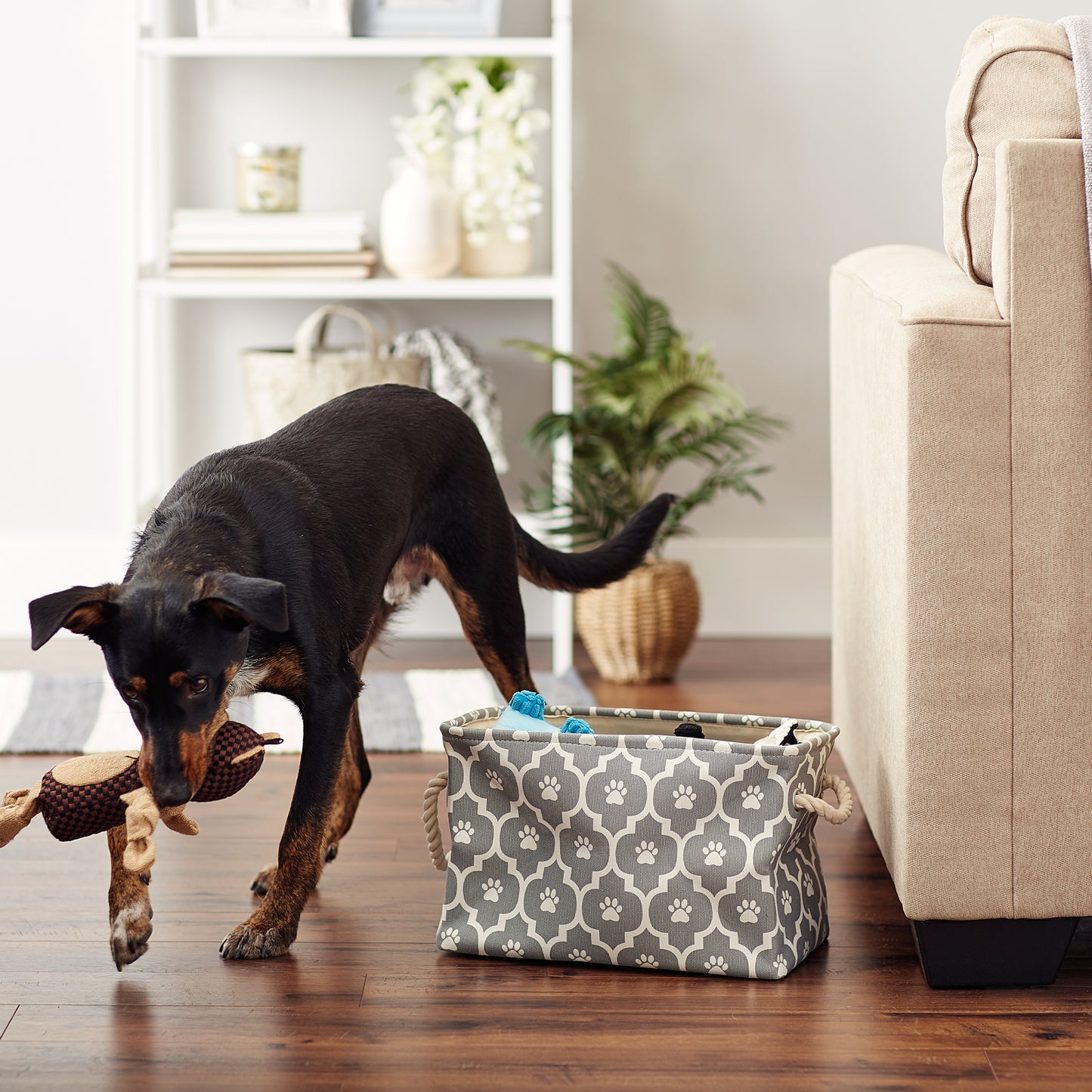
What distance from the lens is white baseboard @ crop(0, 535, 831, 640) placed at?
3.65 meters

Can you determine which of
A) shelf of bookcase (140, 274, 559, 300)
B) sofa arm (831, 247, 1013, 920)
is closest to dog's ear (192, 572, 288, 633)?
sofa arm (831, 247, 1013, 920)

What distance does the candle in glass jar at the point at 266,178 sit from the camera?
327 centimetres

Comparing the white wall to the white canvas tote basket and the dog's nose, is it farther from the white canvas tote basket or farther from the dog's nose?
the dog's nose

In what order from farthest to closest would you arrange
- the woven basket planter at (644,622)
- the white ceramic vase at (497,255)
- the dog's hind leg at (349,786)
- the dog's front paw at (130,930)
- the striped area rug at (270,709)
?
the white ceramic vase at (497,255)
the woven basket planter at (644,622)
the striped area rug at (270,709)
the dog's hind leg at (349,786)
the dog's front paw at (130,930)

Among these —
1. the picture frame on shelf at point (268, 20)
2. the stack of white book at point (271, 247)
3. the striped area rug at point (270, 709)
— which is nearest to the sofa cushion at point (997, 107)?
the striped area rug at point (270, 709)

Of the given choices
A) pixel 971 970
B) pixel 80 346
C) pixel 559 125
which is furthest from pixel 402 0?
pixel 971 970

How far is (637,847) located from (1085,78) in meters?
0.99

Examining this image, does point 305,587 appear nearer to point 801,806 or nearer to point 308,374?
point 801,806

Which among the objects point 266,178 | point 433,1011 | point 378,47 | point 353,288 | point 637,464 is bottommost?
point 433,1011

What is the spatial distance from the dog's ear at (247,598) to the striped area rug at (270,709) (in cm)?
112

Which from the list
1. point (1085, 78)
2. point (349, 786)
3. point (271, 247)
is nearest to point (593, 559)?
point (349, 786)

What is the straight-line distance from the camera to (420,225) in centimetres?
324

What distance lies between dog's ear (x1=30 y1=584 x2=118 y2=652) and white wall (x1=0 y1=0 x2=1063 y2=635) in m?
2.09

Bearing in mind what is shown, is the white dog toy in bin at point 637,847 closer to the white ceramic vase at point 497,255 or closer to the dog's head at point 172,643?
the dog's head at point 172,643
